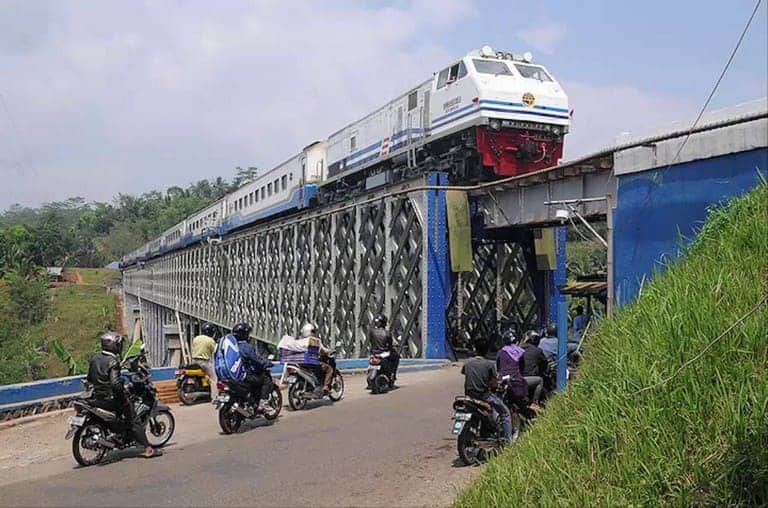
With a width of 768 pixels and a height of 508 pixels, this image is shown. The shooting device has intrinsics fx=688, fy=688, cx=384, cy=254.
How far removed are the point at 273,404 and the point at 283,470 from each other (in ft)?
9.10

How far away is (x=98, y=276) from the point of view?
9625 centimetres

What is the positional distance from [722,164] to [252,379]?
643 centimetres

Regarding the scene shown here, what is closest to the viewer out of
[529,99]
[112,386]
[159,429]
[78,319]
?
[112,386]

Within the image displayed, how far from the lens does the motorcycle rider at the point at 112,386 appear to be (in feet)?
24.4

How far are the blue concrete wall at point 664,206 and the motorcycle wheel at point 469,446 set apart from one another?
2708 mm

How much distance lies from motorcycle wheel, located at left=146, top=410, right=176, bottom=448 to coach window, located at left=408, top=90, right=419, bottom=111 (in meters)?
12.5

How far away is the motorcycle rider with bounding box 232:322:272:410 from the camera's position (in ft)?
30.3

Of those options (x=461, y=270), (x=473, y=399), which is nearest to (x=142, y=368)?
(x=473, y=399)

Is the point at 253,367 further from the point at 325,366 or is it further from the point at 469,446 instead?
the point at 469,446

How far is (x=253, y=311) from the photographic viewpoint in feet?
106

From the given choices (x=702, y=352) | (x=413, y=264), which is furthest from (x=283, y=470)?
(x=413, y=264)

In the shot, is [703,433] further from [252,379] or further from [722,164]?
[252,379]

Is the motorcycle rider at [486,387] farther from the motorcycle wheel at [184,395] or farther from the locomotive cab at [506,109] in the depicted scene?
the locomotive cab at [506,109]

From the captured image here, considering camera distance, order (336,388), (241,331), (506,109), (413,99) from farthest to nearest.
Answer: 1. (413,99)
2. (506,109)
3. (336,388)
4. (241,331)
